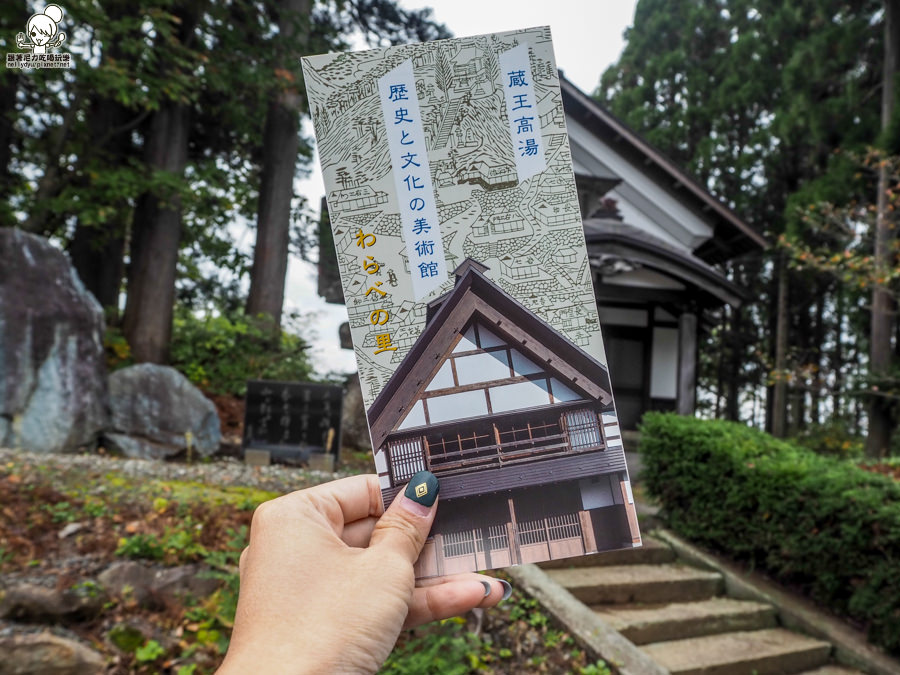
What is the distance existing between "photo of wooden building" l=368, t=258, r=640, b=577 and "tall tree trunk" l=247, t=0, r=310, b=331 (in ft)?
28.4

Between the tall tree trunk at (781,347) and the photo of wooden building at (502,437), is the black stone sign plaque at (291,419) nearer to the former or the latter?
the photo of wooden building at (502,437)

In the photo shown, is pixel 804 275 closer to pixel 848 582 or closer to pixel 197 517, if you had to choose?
pixel 848 582

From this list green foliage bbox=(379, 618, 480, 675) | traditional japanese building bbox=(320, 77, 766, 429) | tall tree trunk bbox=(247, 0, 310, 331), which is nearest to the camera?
green foliage bbox=(379, 618, 480, 675)

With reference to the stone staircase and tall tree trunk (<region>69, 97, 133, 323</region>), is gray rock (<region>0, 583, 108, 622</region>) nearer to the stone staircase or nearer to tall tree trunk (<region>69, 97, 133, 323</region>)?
the stone staircase

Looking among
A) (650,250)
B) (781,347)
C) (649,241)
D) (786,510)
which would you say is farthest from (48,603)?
(781,347)

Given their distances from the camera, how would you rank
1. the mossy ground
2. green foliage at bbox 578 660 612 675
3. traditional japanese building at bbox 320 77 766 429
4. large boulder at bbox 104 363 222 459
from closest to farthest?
1. the mossy ground
2. green foliage at bbox 578 660 612 675
3. large boulder at bbox 104 363 222 459
4. traditional japanese building at bbox 320 77 766 429

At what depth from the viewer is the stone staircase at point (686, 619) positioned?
397 centimetres

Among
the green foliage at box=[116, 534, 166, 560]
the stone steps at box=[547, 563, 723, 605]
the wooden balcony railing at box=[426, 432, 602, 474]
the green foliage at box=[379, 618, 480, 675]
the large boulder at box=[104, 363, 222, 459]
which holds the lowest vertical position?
the stone steps at box=[547, 563, 723, 605]

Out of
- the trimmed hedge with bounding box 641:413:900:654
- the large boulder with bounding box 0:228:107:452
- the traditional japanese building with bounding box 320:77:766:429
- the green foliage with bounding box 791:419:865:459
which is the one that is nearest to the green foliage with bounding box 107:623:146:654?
the large boulder with bounding box 0:228:107:452

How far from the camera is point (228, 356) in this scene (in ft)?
29.2

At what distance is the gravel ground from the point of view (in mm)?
4863

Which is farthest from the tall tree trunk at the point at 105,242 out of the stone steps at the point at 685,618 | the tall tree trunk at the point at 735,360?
the tall tree trunk at the point at 735,360

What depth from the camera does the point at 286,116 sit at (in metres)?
9.95

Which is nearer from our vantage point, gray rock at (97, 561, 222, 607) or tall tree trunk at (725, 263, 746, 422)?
gray rock at (97, 561, 222, 607)
